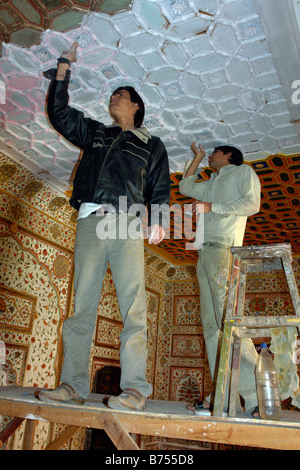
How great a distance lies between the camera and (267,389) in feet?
6.20

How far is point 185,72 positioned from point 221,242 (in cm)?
164

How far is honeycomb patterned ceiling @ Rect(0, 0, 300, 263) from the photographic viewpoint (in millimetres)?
2668

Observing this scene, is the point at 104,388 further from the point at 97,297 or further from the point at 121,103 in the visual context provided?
the point at 121,103

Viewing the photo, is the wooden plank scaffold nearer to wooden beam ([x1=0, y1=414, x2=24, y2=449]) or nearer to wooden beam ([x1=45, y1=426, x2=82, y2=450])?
wooden beam ([x1=45, y1=426, x2=82, y2=450])

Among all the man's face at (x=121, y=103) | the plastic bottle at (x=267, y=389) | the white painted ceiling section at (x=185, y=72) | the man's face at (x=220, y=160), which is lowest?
the plastic bottle at (x=267, y=389)

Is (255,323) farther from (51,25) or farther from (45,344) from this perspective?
(45,344)

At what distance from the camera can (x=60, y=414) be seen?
175 cm

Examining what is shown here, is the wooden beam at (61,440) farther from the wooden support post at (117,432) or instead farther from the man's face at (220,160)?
the man's face at (220,160)

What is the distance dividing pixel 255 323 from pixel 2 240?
3.86 metres

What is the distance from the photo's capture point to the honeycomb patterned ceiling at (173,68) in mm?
2668

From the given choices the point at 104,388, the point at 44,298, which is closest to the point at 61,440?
the point at 44,298

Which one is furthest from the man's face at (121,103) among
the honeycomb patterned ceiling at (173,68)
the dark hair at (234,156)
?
the dark hair at (234,156)

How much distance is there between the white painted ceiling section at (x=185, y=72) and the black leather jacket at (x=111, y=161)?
85cm

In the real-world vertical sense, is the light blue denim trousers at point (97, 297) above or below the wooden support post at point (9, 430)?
above
